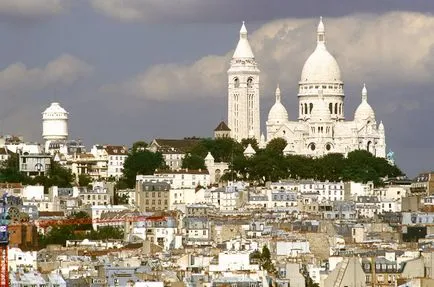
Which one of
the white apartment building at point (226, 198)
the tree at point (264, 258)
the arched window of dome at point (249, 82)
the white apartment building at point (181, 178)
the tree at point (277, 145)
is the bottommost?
the tree at point (264, 258)

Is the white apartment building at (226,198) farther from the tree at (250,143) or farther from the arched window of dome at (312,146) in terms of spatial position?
the arched window of dome at (312,146)

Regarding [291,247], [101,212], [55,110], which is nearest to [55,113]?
[55,110]

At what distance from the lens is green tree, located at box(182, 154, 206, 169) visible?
136488 millimetres

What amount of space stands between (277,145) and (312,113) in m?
8.06

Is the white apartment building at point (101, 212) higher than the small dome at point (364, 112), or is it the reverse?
the small dome at point (364, 112)

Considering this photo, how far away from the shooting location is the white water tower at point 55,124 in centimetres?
15775

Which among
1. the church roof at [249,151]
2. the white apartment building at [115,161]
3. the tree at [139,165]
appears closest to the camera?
the tree at [139,165]

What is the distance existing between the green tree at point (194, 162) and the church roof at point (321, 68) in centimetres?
1852

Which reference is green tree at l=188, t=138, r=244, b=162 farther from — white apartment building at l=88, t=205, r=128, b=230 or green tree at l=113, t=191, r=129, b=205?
white apartment building at l=88, t=205, r=128, b=230

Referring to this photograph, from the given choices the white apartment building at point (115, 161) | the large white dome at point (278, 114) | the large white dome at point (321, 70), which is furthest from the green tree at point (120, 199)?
the large white dome at point (321, 70)

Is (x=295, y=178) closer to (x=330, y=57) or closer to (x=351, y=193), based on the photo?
(x=351, y=193)

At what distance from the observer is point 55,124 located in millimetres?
158000

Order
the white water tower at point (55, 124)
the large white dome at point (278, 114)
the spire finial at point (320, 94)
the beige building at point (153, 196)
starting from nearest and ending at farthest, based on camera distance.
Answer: the beige building at point (153, 196) → the large white dome at point (278, 114) → the spire finial at point (320, 94) → the white water tower at point (55, 124)

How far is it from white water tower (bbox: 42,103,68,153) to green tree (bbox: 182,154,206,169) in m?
21.4
